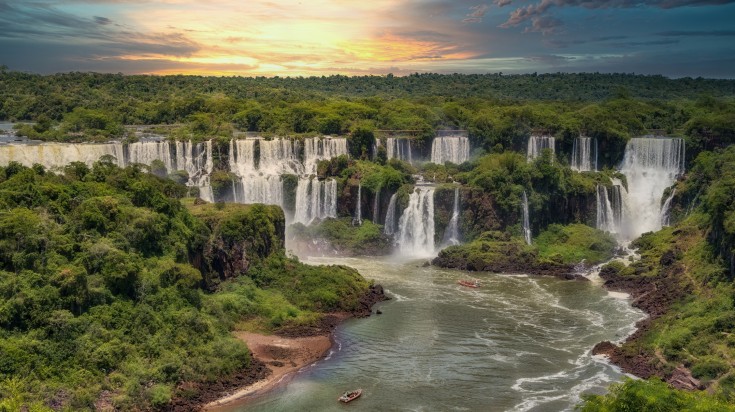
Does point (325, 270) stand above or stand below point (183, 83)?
below

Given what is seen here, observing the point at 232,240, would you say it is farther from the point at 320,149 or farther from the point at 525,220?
the point at 320,149

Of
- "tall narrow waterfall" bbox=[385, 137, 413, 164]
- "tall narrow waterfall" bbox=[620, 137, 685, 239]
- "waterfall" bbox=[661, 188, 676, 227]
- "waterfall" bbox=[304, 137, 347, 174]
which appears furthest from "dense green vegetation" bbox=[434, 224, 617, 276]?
"waterfall" bbox=[304, 137, 347, 174]

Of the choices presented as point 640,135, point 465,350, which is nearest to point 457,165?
point 640,135

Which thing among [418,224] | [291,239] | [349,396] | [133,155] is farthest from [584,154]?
[349,396]

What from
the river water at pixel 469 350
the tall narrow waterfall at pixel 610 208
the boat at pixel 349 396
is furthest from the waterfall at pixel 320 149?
the boat at pixel 349 396

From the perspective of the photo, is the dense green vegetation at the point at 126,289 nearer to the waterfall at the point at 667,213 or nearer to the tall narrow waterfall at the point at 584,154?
the waterfall at the point at 667,213

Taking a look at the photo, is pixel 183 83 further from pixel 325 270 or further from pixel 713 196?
pixel 713 196
